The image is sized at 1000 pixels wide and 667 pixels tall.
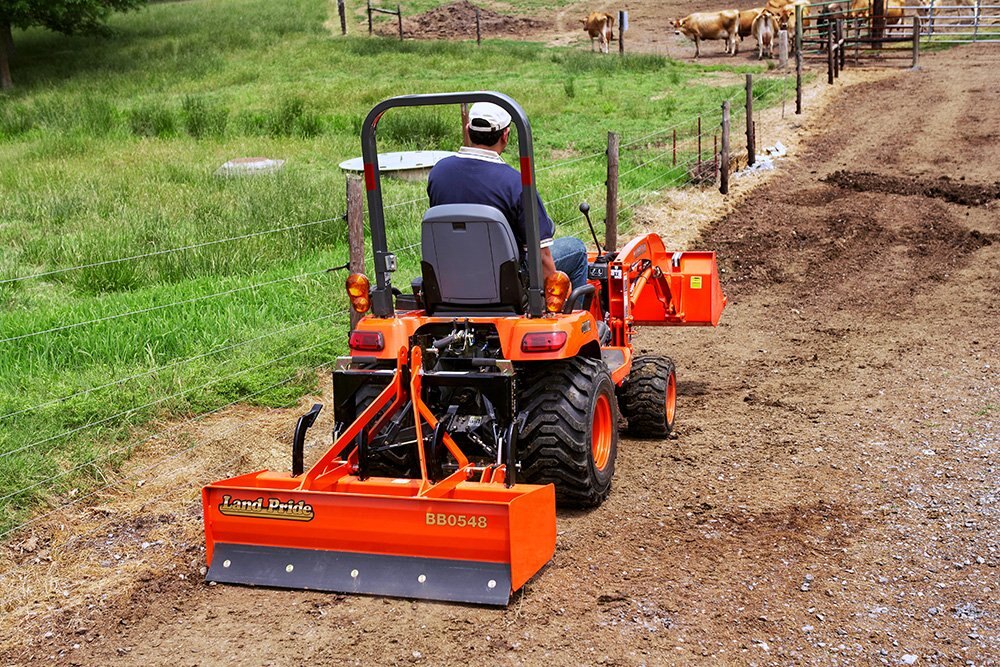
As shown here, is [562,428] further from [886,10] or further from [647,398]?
[886,10]

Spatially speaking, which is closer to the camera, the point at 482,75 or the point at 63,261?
the point at 63,261

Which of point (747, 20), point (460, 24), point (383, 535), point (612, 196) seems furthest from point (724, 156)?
point (460, 24)

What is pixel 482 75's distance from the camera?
1069 inches

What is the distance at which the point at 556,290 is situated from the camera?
527cm

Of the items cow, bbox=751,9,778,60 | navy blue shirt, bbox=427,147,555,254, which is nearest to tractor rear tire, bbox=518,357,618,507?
navy blue shirt, bbox=427,147,555,254

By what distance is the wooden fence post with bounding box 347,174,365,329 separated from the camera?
7.57 metres

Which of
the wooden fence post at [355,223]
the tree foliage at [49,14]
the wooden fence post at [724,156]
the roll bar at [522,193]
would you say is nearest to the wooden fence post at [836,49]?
the wooden fence post at [724,156]

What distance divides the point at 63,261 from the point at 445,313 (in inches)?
234

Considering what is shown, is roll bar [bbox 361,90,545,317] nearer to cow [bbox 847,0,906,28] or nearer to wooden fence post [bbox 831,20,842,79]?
wooden fence post [bbox 831,20,842,79]

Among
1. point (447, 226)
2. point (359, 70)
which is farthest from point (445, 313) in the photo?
point (359, 70)

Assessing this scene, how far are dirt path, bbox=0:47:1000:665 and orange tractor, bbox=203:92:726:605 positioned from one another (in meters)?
0.16

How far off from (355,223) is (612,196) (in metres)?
4.21

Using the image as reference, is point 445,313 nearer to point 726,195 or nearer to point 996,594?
point 996,594

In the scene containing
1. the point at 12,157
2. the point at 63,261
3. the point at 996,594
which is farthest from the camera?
the point at 12,157
